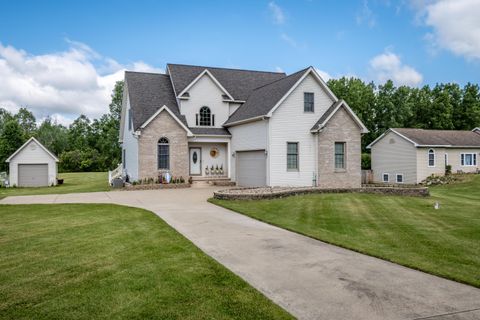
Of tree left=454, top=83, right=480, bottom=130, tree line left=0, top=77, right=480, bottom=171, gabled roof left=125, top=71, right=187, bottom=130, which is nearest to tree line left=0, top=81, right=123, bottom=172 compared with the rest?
tree line left=0, top=77, right=480, bottom=171

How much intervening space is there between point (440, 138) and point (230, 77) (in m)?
22.2

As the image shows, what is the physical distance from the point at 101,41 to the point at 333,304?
20.8m

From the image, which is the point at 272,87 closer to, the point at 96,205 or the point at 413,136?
the point at 96,205

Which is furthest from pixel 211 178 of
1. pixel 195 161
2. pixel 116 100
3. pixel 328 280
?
pixel 116 100

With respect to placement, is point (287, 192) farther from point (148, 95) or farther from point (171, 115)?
point (148, 95)

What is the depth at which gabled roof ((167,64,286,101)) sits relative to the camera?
28531mm

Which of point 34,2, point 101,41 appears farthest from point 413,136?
point 34,2

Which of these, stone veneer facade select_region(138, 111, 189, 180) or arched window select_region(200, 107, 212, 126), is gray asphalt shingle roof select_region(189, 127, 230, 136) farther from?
stone veneer facade select_region(138, 111, 189, 180)

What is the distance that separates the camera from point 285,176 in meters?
22.3

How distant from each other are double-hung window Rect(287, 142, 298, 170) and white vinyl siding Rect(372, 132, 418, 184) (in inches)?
682

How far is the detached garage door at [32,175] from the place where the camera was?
28875 mm

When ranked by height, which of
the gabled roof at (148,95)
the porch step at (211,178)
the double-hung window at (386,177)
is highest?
the gabled roof at (148,95)

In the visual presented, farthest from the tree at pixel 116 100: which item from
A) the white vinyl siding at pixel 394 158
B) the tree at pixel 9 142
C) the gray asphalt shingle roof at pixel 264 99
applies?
the white vinyl siding at pixel 394 158

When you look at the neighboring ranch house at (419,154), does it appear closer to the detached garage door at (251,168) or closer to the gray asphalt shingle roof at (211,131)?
the detached garage door at (251,168)
